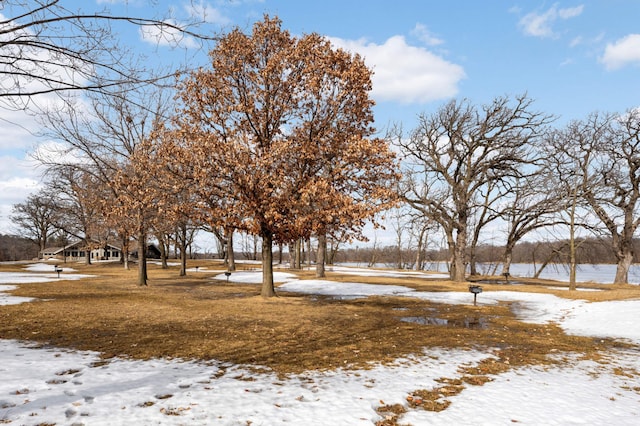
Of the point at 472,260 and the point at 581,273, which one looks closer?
the point at 472,260

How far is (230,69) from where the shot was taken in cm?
1603

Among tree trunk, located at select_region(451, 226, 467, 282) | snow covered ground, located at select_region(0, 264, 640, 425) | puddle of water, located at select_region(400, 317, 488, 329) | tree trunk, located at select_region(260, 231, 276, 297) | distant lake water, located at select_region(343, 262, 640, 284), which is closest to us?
snow covered ground, located at select_region(0, 264, 640, 425)

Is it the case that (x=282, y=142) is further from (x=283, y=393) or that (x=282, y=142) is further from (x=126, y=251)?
(x=126, y=251)

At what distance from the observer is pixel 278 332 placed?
10219 millimetres

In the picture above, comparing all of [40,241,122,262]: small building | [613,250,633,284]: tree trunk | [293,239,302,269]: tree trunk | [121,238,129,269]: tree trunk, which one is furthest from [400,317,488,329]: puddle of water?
[40,241,122,262]: small building

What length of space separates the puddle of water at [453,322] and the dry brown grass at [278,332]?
0.11 metres

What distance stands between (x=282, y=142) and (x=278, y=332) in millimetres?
7364

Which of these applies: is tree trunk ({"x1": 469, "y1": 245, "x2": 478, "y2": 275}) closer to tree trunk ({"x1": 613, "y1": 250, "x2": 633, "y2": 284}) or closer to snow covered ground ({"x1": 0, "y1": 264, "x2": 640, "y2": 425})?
tree trunk ({"x1": 613, "y1": 250, "x2": 633, "y2": 284})

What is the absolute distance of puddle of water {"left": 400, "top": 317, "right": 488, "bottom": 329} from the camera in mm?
12336

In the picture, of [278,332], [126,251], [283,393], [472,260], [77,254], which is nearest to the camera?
[283,393]

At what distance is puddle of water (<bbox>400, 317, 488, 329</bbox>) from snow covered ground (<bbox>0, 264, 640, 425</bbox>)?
434cm

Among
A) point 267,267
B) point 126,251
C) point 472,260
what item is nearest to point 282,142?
point 267,267

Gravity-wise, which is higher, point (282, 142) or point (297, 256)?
point (282, 142)

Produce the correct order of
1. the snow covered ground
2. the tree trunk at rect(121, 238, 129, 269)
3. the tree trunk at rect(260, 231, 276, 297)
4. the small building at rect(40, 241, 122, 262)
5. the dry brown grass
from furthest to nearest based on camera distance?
1. the small building at rect(40, 241, 122, 262)
2. the tree trunk at rect(121, 238, 129, 269)
3. the tree trunk at rect(260, 231, 276, 297)
4. the dry brown grass
5. the snow covered ground
